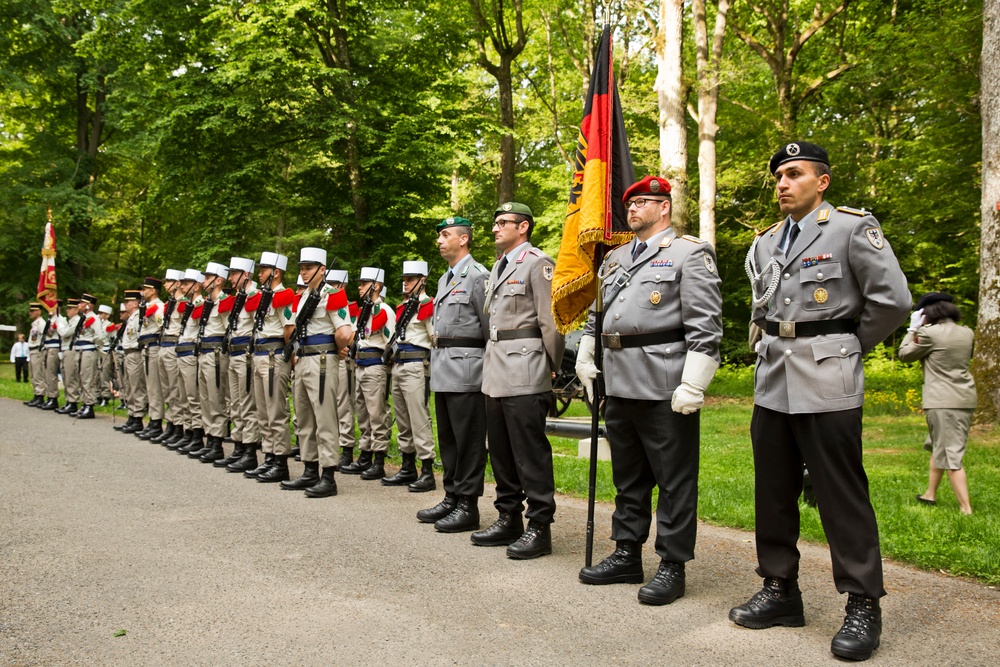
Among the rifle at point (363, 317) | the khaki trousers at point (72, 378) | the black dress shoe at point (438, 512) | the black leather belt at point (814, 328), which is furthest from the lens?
the khaki trousers at point (72, 378)

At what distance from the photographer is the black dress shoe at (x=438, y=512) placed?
6395 mm

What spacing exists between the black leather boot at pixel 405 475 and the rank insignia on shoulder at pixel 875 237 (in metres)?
5.83

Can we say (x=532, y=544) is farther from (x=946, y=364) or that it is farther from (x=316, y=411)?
(x=946, y=364)

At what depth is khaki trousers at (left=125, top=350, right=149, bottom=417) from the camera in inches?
529

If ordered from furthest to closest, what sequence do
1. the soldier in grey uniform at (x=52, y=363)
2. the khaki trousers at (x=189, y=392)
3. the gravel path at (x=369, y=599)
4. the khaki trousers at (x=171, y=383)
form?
the soldier in grey uniform at (x=52, y=363)
the khaki trousers at (x=171, y=383)
the khaki trousers at (x=189, y=392)
the gravel path at (x=369, y=599)

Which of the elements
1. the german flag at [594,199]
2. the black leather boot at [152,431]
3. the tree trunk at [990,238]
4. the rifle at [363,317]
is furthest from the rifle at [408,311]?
the tree trunk at [990,238]

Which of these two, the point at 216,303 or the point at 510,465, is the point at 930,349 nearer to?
the point at 510,465

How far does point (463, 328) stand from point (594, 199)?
169cm

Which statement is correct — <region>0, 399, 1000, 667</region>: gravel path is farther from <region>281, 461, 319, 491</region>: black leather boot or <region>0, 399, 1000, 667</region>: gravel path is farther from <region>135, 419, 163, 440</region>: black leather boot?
<region>135, 419, 163, 440</region>: black leather boot

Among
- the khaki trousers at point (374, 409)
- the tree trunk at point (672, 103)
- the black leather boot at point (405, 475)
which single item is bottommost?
the black leather boot at point (405, 475)

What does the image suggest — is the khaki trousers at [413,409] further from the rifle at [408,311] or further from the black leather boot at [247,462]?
the black leather boot at [247,462]

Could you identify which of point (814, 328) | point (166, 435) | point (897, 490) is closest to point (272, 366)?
point (166, 435)

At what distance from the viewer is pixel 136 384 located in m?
13.5

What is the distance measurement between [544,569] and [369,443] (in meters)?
4.56
